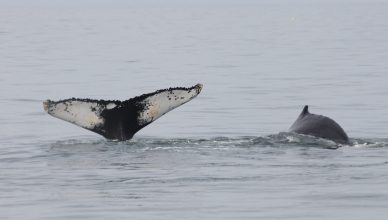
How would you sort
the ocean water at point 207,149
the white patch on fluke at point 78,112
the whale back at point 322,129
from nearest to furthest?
the ocean water at point 207,149, the white patch on fluke at point 78,112, the whale back at point 322,129

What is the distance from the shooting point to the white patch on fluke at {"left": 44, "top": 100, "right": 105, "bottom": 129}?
47.2ft

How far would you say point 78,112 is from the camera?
14.5 metres

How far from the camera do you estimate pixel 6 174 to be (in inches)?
544

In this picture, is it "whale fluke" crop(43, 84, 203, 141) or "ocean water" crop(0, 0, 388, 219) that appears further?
"whale fluke" crop(43, 84, 203, 141)

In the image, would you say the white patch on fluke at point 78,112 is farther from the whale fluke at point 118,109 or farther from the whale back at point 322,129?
the whale back at point 322,129

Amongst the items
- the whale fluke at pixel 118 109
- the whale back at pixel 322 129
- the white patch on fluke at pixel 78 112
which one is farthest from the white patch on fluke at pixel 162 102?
the whale back at pixel 322 129

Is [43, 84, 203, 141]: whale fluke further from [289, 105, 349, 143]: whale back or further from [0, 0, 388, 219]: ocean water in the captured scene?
[289, 105, 349, 143]: whale back

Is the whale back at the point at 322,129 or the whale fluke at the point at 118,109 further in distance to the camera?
the whale back at the point at 322,129

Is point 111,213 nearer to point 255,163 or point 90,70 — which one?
point 255,163

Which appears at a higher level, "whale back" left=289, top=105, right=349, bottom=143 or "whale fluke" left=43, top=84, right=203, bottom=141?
"whale fluke" left=43, top=84, right=203, bottom=141

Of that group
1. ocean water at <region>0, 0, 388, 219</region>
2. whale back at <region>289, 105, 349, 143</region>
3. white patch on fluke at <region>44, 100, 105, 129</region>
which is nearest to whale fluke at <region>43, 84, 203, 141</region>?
white patch on fluke at <region>44, 100, 105, 129</region>

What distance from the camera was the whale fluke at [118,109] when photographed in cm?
1441

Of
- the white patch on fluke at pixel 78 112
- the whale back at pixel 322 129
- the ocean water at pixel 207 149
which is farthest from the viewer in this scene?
the whale back at pixel 322 129

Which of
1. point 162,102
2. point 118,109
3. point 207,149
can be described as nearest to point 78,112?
point 118,109
